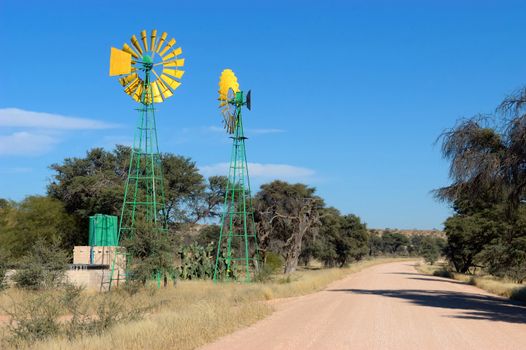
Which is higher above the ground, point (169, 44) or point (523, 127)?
point (169, 44)

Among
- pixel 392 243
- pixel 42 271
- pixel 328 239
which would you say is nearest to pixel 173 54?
pixel 42 271

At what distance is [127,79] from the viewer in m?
31.8

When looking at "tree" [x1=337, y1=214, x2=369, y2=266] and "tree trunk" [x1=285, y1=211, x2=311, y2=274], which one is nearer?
"tree trunk" [x1=285, y1=211, x2=311, y2=274]

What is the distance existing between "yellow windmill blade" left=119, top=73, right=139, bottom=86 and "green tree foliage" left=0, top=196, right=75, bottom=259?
18.6m

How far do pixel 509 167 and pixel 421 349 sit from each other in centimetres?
1274

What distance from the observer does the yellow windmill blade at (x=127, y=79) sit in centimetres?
3161

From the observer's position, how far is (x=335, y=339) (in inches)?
528

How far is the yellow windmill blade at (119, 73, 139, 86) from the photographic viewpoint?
3161 cm

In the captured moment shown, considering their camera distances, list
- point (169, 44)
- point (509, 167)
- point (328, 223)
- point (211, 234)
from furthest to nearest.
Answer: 1. point (328, 223)
2. point (211, 234)
3. point (169, 44)
4. point (509, 167)

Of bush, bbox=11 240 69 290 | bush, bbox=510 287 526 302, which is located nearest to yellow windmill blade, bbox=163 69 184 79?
bush, bbox=11 240 69 290

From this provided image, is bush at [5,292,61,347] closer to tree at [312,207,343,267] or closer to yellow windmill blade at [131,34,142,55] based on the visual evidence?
yellow windmill blade at [131,34,142,55]

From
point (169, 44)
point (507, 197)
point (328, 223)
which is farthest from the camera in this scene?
point (328, 223)

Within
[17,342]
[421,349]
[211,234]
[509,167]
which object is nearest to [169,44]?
[509,167]

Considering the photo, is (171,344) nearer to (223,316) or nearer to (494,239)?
(223,316)
